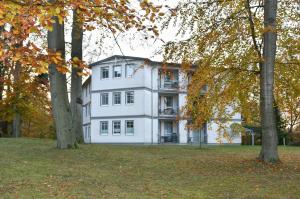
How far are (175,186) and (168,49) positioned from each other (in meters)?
6.95

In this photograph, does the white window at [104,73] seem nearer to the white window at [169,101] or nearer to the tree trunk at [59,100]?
the white window at [169,101]

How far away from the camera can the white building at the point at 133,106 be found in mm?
43875

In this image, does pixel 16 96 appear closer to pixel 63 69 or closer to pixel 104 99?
pixel 104 99

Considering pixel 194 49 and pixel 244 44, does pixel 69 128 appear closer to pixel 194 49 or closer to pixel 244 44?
pixel 194 49

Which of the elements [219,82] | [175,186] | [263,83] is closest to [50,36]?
[219,82]

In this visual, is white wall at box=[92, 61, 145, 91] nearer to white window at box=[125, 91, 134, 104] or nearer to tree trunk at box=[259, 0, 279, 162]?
white window at box=[125, 91, 134, 104]

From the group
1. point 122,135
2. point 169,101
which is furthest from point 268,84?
point 169,101

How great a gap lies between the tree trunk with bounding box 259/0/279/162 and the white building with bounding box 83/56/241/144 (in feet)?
89.9

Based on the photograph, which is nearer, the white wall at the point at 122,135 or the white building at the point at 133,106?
the white wall at the point at 122,135

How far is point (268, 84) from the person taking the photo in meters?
15.7

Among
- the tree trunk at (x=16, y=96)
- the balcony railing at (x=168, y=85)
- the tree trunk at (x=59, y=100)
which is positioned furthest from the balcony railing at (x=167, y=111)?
the tree trunk at (x=59, y=100)

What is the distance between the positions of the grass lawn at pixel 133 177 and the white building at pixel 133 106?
1053 inches

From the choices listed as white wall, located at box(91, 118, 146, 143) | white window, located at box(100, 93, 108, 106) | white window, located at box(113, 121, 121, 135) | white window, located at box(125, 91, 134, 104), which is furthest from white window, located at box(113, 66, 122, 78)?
white window, located at box(113, 121, 121, 135)

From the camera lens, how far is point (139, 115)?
43.8m
